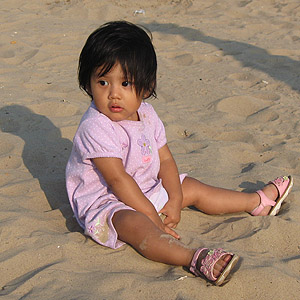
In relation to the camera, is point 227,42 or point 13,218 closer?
point 13,218

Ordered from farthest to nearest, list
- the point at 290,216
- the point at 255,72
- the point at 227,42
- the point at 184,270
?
the point at 227,42
the point at 255,72
the point at 290,216
the point at 184,270

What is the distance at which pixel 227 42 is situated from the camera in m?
6.09

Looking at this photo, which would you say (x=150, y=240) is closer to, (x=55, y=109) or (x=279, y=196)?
(x=279, y=196)

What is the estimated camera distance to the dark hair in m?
2.24

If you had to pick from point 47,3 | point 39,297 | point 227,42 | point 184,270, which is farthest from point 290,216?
point 47,3

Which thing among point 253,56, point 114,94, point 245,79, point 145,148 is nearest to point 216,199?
point 145,148

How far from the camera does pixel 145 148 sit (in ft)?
8.18

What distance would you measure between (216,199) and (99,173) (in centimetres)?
70

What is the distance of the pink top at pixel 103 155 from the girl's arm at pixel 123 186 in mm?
43

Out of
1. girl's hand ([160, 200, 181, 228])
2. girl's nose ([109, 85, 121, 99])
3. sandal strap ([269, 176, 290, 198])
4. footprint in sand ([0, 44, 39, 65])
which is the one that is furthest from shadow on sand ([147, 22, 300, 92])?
girl's nose ([109, 85, 121, 99])

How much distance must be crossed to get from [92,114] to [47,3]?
18.4 feet

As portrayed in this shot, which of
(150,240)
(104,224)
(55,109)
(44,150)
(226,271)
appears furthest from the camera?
(55,109)

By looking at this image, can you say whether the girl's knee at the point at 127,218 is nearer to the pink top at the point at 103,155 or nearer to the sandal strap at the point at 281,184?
the pink top at the point at 103,155

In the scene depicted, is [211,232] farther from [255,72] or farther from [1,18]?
[1,18]
